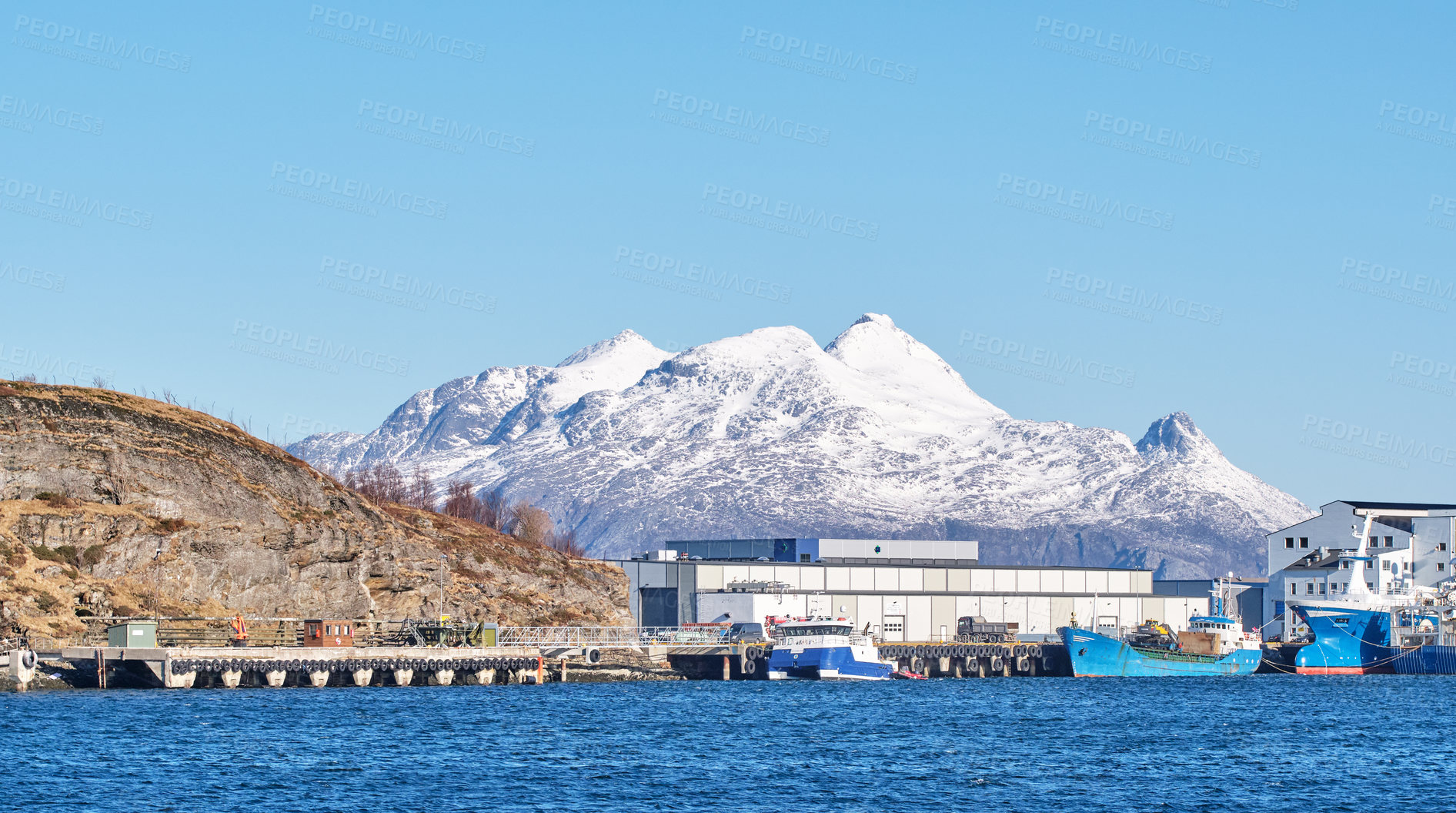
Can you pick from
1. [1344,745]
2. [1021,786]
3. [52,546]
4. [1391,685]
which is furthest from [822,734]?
[1391,685]

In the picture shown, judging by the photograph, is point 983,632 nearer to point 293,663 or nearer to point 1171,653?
point 1171,653

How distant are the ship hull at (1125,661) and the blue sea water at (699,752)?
30962mm

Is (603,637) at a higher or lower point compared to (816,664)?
higher

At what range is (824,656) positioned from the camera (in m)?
135

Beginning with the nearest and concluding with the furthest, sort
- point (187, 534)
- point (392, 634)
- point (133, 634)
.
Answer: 1. point (133, 634)
2. point (187, 534)
3. point (392, 634)

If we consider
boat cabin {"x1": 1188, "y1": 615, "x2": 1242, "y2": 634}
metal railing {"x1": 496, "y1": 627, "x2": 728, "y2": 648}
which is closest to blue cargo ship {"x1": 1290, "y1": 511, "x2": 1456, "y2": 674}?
boat cabin {"x1": 1188, "y1": 615, "x2": 1242, "y2": 634}

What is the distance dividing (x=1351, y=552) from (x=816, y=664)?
82.3 meters

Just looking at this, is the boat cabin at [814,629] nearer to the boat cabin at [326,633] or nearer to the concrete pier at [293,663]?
the concrete pier at [293,663]

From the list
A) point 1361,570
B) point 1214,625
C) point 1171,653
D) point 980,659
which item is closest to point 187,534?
point 980,659

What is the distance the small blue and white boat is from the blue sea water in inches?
657

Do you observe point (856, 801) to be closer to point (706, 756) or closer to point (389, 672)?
point (706, 756)

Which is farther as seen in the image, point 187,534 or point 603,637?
point 603,637

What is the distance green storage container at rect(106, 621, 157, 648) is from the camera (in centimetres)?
10600

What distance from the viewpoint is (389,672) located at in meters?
117
